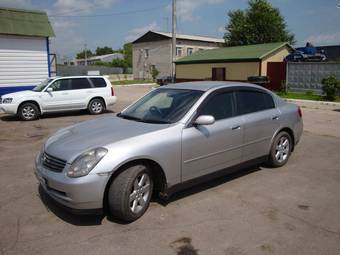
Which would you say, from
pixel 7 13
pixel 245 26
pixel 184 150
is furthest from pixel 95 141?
pixel 245 26

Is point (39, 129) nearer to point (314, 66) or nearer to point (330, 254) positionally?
point (330, 254)

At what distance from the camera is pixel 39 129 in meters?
10.2

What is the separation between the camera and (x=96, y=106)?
13.4 meters

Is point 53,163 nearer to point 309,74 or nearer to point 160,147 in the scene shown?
point 160,147

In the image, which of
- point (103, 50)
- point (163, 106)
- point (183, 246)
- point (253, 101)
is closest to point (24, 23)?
point (163, 106)

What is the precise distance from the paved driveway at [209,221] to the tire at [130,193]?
0.13 m

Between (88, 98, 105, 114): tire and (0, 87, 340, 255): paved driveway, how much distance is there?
740cm

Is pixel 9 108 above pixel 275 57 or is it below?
below

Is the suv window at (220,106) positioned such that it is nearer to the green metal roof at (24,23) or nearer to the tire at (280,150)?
the tire at (280,150)

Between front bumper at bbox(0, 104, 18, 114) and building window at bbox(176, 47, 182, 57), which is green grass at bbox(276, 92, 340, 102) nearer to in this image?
front bumper at bbox(0, 104, 18, 114)

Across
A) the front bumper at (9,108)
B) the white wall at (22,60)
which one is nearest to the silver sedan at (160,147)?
the front bumper at (9,108)

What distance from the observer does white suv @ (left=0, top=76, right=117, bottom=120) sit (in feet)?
38.9

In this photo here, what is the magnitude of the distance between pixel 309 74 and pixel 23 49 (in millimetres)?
16327

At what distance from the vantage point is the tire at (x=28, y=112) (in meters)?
11.9
